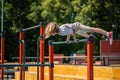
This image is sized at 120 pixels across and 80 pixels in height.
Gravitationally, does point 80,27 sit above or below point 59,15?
below

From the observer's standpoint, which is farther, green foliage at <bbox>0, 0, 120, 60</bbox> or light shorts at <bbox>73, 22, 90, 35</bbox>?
green foliage at <bbox>0, 0, 120, 60</bbox>

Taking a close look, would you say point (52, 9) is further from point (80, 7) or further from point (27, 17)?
point (27, 17)

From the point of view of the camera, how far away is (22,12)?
3797 cm

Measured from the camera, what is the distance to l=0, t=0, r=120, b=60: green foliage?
1033 inches

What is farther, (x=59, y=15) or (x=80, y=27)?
(x=59, y=15)

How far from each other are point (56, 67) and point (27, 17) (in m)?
20.4

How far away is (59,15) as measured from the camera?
29.1m

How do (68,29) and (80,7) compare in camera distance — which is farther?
(80,7)

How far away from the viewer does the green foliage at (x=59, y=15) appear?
26.2 metres

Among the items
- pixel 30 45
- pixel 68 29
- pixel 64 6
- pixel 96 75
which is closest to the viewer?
pixel 68 29

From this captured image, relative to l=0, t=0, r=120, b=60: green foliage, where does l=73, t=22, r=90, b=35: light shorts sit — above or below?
below

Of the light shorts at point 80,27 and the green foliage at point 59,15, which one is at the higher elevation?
the green foliage at point 59,15

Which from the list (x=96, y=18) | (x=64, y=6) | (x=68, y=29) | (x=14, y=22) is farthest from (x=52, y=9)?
(x=68, y=29)

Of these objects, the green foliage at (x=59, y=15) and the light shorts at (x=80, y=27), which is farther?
the green foliage at (x=59, y=15)
